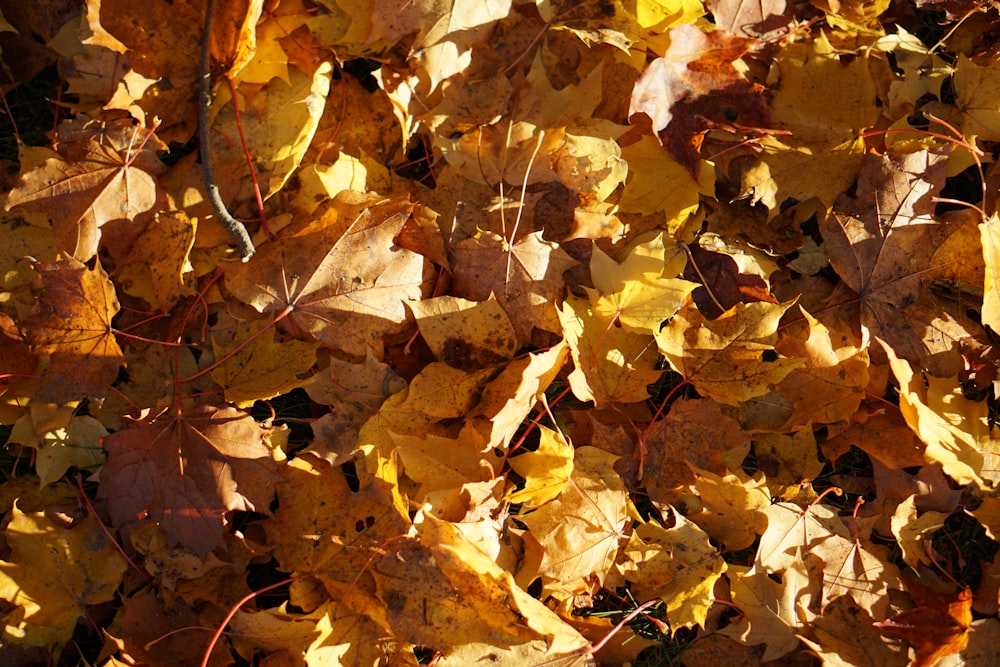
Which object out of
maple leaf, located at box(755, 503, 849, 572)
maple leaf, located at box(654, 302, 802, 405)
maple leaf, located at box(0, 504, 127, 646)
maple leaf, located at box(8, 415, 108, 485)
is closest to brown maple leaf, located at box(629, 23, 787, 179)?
maple leaf, located at box(654, 302, 802, 405)

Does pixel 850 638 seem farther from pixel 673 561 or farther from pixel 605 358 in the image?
pixel 605 358

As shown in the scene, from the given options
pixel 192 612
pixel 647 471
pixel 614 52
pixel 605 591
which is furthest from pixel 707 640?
pixel 614 52

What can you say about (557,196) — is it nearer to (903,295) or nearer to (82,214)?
(903,295)

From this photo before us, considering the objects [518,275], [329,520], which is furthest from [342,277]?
[329,520]

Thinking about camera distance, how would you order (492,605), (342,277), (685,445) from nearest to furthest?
(492,605), (342,277), (685,445)

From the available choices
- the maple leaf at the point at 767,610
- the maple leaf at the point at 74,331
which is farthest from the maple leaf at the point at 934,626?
the maple leaf at the point at 74,331

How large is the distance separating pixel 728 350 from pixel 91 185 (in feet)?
4.79

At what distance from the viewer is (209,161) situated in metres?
1.66

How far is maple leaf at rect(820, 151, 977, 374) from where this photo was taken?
1.73m

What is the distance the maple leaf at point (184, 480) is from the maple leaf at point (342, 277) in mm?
294

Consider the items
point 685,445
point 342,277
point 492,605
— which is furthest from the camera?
point 685,445

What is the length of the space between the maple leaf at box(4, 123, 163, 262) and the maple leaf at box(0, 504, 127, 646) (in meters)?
0.60

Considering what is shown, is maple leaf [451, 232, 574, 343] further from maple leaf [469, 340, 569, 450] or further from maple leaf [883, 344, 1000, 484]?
maple leaf [883, 344, 1000, 484]

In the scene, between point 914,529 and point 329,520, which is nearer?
point 329,520
